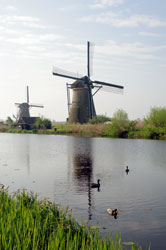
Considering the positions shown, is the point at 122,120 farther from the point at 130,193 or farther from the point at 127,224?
the point at 127,224

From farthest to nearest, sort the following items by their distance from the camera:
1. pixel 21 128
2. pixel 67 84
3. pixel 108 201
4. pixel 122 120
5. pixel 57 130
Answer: pixel 21 128, pixel 57 130, pixel 67 84, pixel 122 120, pixel 108 201

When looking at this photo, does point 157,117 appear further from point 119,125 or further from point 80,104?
point 80,104

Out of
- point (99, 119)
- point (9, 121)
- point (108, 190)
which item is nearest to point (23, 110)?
point (9, 121)

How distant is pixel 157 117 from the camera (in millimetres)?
47625

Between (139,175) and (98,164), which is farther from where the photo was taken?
(98,164)

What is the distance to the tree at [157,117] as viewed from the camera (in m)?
47.1

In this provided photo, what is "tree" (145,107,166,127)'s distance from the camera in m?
47.1

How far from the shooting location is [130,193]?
39.0 ft

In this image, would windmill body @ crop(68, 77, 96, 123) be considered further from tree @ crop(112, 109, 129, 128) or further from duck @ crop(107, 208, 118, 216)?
duck @ crop(107, 208, 118, 216)

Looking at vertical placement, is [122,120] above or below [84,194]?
above

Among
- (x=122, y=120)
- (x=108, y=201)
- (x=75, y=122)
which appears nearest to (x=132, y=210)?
(x=108, y=201)

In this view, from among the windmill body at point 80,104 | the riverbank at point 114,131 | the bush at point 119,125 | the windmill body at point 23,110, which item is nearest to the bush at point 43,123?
the riverbank at point 114,131

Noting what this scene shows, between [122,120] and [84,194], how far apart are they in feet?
124

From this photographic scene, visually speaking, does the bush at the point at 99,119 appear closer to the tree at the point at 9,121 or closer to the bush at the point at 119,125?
the bush at the point at 119,125
